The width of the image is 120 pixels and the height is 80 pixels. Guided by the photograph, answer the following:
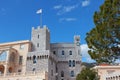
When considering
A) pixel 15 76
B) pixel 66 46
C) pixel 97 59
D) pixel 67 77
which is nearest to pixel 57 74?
pixel 67 77

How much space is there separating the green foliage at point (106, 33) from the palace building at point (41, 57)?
116 ft

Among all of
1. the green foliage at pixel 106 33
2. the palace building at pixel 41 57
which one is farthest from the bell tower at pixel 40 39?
the green foliage at pixel 106 33

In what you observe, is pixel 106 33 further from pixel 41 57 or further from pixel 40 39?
pixel 40 39

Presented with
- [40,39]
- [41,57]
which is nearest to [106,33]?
[41,57]

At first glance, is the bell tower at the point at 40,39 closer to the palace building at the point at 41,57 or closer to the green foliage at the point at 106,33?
the palace building at the point at 41,57

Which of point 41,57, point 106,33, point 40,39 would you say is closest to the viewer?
point 106,33

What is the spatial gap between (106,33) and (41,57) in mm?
42505

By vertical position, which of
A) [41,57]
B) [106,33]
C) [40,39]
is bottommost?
[106,33]

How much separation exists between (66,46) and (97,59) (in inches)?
1884

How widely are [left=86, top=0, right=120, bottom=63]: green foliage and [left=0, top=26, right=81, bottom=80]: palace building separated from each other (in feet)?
116

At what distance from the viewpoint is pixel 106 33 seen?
85.5 ft

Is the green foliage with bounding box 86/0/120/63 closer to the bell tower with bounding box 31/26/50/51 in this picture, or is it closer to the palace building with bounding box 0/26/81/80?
the palace building with bounding box 0/26/81/80

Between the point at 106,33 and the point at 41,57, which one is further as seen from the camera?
the point at 41,57

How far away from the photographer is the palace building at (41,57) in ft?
218
